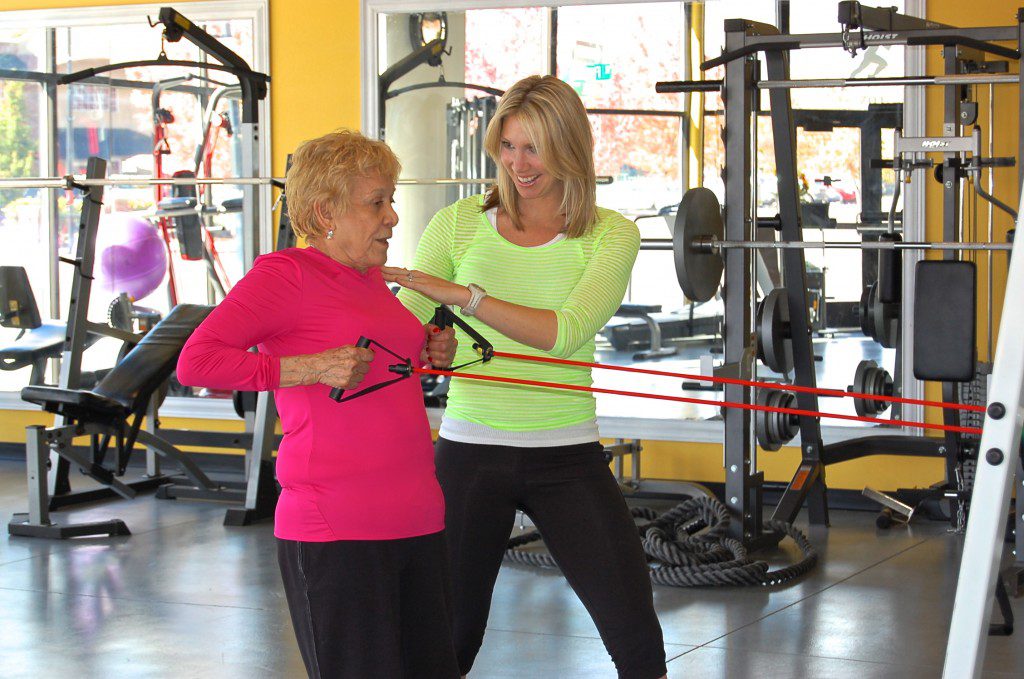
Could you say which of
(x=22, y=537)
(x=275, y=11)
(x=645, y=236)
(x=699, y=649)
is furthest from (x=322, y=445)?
(x=275, y=11)

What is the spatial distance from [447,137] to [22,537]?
263cm

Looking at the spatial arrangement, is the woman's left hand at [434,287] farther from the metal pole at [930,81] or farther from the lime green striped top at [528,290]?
the metal pole at [930,81]

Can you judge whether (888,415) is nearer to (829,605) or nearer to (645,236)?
(645,236)

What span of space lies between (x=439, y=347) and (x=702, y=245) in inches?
80.2

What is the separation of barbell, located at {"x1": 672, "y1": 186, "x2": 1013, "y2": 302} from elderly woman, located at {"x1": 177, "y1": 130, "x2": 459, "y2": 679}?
205 centimetres

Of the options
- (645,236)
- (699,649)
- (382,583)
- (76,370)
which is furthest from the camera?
(645,236)

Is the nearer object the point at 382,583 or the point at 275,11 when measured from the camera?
the point at 382,583

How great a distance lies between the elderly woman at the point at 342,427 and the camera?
5.73 ft

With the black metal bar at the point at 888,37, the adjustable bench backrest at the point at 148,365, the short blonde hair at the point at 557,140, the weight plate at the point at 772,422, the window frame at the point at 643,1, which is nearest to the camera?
the short blonde hair at the point at 557,140

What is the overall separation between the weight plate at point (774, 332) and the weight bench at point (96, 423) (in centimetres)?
231

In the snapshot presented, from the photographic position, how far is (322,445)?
1779 millimetres

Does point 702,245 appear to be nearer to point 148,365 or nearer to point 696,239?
point 696,239

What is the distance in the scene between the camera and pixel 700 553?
166 inches

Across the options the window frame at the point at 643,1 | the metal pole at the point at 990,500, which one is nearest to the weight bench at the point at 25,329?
the window frame at the point at 643,1
